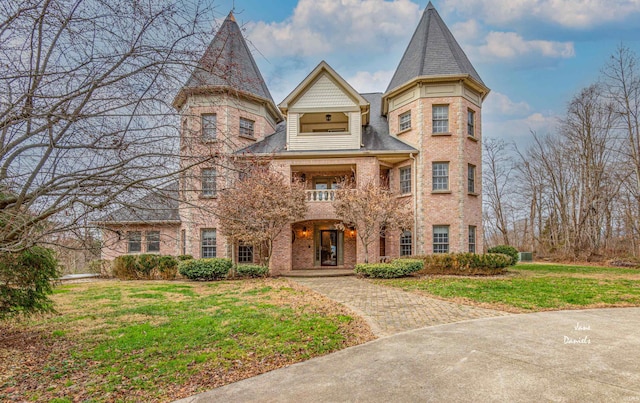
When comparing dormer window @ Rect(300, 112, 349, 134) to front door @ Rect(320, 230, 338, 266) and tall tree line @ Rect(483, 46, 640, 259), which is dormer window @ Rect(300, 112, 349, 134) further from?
tall tree line @ Rect(483, 46, 640, 259)

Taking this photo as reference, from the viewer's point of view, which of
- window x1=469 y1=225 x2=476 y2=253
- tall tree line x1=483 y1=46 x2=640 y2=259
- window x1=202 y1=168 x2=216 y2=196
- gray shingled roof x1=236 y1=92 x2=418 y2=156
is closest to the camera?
window x1=202 y1=168 x2=216 y2=196

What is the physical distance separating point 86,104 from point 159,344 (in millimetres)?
4009

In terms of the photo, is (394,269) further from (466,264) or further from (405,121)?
(405,121)

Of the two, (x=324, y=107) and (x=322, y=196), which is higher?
(x=324, y=107)

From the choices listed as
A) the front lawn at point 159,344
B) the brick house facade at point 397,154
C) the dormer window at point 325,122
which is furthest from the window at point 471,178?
the front lawn at point 159,344

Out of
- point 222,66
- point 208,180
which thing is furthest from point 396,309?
point 222,66

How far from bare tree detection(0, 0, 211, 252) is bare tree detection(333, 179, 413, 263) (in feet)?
39.3

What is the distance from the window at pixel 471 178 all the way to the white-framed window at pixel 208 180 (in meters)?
16.4

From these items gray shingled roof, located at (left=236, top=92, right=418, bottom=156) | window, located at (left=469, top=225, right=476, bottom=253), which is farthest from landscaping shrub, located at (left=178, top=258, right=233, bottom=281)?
window, located at (left=469, top=225, right=476, bottom=253)

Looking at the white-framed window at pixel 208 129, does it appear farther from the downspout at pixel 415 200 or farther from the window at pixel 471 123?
the window at pixel 471 123

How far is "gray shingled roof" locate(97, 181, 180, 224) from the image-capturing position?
369cm

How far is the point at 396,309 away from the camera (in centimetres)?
811

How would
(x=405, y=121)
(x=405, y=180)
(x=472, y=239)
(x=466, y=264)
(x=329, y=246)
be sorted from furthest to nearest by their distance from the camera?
(x=329, y=246), (x=405, y=121), (x=405, y=180), (x=472, y=239), (x=466, y=264)

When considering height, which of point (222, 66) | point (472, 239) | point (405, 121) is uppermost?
point (405, 121)
